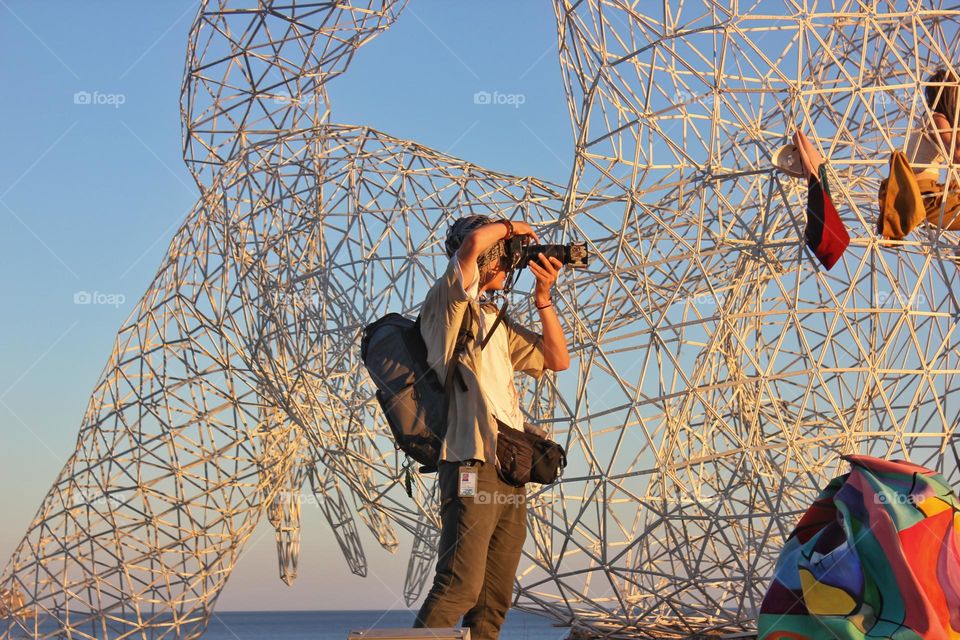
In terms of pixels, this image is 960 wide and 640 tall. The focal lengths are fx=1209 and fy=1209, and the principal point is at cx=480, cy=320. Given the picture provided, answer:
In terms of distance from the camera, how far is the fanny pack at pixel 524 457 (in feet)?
19.2

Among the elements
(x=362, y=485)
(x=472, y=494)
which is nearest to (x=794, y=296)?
(x=362, y=485)

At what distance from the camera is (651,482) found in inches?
658

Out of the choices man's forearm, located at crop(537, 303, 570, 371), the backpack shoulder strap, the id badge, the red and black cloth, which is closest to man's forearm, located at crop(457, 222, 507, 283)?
the backpack shoulder strap

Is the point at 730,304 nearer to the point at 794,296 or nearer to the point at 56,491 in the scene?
the point at 794,296

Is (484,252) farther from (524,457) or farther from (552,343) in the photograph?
(524,457)

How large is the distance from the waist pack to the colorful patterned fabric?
2.90m

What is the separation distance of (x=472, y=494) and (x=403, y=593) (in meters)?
14.6

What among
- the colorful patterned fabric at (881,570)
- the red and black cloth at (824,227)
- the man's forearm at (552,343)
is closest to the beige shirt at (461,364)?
the man's forearm at (552,343)

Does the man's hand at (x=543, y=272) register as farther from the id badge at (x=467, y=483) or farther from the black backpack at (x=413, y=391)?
the id badge at (x=467, y=483)

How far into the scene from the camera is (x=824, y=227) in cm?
933

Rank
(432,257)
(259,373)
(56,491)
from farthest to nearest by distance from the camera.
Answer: (56,491) → (432,257) → (259,373)

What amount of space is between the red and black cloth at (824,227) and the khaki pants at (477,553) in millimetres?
4480

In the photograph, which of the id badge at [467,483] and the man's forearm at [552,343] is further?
the man's forearm at [552,343]

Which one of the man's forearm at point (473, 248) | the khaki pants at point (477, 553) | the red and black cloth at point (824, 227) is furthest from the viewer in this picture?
the red and black cloth at point (824, 227)
